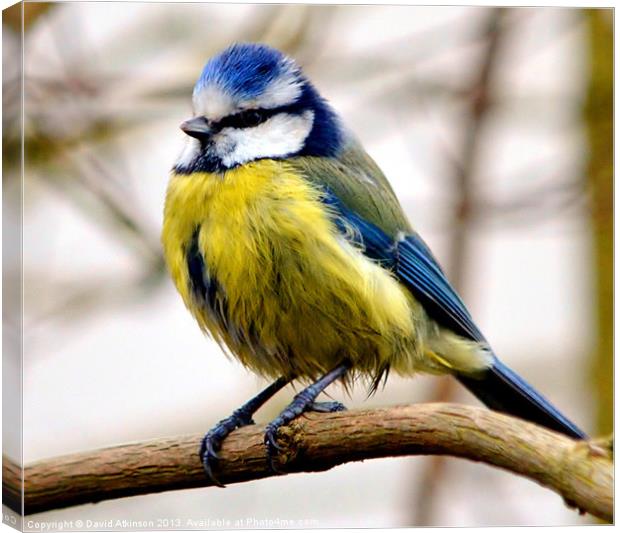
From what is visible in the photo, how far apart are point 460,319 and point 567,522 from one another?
16.9 inches

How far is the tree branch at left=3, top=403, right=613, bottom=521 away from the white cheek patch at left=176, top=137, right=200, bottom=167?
50 cm

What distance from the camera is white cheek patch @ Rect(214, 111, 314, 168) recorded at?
1948 mm

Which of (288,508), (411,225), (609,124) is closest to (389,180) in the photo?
(411,225)

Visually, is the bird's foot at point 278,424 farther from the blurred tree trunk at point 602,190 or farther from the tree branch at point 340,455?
the blurred tree trunk at point 602,190

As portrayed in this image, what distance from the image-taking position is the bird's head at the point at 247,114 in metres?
1.93

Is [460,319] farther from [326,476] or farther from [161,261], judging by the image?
[161,261]

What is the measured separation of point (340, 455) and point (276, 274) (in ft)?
1.06

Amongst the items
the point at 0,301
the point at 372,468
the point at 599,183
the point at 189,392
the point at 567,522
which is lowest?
the point at 567,522

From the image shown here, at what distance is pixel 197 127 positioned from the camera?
1.92 metres

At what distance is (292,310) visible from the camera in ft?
6.27

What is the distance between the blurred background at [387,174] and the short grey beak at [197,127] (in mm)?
155

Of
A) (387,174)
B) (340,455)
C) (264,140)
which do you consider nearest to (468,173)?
(387,174)

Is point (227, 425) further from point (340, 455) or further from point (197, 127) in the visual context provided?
point (197, 127)

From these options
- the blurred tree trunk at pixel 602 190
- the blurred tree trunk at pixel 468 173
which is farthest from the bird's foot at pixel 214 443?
the blurred tree trunk at pixel 602 190
